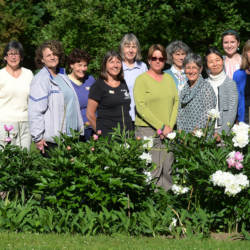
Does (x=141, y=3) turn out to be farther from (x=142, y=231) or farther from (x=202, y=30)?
(x=142, y=231)

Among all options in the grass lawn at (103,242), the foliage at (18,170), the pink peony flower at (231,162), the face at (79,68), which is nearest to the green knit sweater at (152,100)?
the face at (79,68)

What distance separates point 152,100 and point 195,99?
19.8 inches

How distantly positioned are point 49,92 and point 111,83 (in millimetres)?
800

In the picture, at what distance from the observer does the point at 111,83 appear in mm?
6273

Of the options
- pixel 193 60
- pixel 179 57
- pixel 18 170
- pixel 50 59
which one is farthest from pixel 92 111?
pixel 179 57

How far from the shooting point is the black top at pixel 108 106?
6.12 meters

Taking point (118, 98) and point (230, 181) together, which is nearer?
point (230, 181)

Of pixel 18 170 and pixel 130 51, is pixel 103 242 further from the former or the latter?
pixel 130 51

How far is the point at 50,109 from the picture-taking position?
19.3 feet

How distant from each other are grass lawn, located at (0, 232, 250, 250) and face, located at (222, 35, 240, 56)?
9.01 ft

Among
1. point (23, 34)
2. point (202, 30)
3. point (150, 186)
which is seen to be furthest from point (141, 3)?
point (150, 186)

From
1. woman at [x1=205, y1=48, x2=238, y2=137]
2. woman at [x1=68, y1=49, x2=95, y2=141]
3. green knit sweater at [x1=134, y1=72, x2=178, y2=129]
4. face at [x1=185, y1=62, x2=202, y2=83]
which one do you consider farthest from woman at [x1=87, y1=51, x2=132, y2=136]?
woman at [x1=205, y1=48, x2=238, y2=137]

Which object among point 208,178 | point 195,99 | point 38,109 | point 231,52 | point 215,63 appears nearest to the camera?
point 208,178

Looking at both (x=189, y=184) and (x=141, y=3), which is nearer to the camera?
(x=189, y=184)
